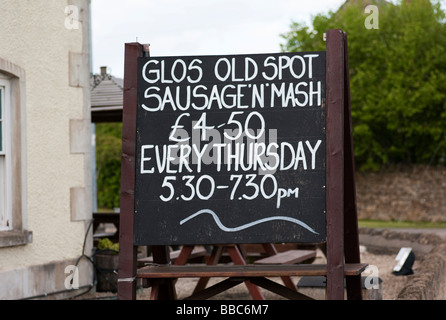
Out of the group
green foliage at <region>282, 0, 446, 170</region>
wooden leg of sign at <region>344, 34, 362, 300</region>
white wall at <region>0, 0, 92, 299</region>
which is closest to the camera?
wooden leg of sign at <region>344, 34, 362, 300</region>

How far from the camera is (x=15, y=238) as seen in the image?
814 centimetres

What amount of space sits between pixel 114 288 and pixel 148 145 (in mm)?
4499

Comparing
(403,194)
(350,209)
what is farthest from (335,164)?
(403,194)

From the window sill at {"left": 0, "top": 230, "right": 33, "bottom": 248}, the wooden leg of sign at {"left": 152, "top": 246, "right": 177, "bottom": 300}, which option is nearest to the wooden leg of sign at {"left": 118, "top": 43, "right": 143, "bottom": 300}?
the wooden leg of sign at {"left": 152, "top": 246, "right": 177, "bottom": 300}

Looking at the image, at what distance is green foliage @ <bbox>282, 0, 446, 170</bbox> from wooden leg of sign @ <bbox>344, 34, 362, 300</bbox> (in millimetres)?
22896

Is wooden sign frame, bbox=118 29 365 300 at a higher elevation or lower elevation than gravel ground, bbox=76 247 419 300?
higher

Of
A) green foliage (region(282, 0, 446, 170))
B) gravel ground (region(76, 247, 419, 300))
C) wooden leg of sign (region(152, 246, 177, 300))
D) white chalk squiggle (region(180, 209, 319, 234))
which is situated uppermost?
green foliage (region(282, 0, 446, 170))

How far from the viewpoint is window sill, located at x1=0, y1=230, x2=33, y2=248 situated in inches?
315

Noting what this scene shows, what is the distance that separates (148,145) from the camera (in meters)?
5.10

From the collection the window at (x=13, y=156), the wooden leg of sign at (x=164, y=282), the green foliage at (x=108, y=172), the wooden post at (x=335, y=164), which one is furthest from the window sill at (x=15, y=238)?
the green foliage at (x=108, y=172)

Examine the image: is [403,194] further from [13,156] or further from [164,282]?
[164,282]

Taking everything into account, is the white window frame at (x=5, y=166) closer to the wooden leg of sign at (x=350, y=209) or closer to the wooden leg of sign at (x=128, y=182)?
the wooden leg of sign at (x=128, y=182)

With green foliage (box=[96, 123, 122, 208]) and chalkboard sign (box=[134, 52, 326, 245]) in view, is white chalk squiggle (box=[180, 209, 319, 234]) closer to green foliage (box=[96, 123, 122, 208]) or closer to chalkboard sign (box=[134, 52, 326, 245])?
chalkboard sign (box=[134, 52, 326, 245])
